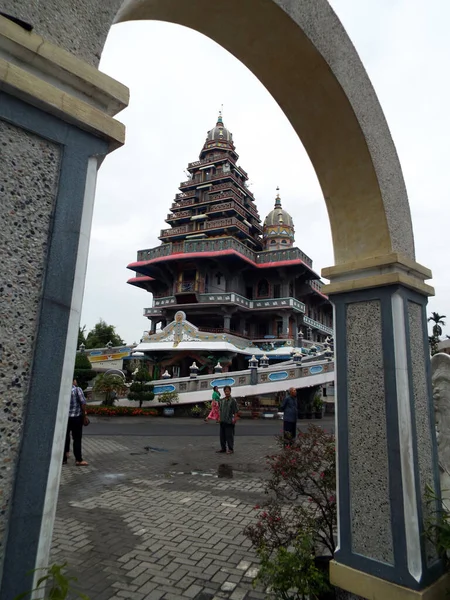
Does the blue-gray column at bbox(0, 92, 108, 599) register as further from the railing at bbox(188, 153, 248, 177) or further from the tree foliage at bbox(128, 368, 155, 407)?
the railing at bbox(188, 153, 248, 177)

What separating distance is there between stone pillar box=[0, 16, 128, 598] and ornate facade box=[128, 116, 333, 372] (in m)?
26.2

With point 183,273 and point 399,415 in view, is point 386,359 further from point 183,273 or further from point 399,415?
point 183,273

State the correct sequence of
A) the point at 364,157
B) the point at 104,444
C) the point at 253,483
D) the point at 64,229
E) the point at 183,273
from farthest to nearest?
the point at 183,273, the point at 104,444, the point at 253,483, the point at 364,157, the point at 64,229

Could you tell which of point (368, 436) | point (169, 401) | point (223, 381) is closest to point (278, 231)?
point (223, 381)

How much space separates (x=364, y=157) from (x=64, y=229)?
8.68 ft

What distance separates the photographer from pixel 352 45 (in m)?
3.28

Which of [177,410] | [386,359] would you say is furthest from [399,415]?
[177,410]

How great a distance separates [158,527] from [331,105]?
4.48 meters

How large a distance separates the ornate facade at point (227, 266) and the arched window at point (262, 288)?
9cm

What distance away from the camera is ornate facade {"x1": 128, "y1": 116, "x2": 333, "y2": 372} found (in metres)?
30.3

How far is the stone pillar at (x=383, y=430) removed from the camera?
8.59 ft

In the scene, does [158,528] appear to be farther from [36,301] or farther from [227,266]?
[227,266]

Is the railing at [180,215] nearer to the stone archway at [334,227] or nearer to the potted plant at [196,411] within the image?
the potted plant at [196,411]

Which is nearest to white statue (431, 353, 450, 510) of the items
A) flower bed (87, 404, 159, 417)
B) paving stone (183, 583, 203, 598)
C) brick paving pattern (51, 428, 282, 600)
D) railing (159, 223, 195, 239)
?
brick paving pattern (51, 428, 282, 600)
